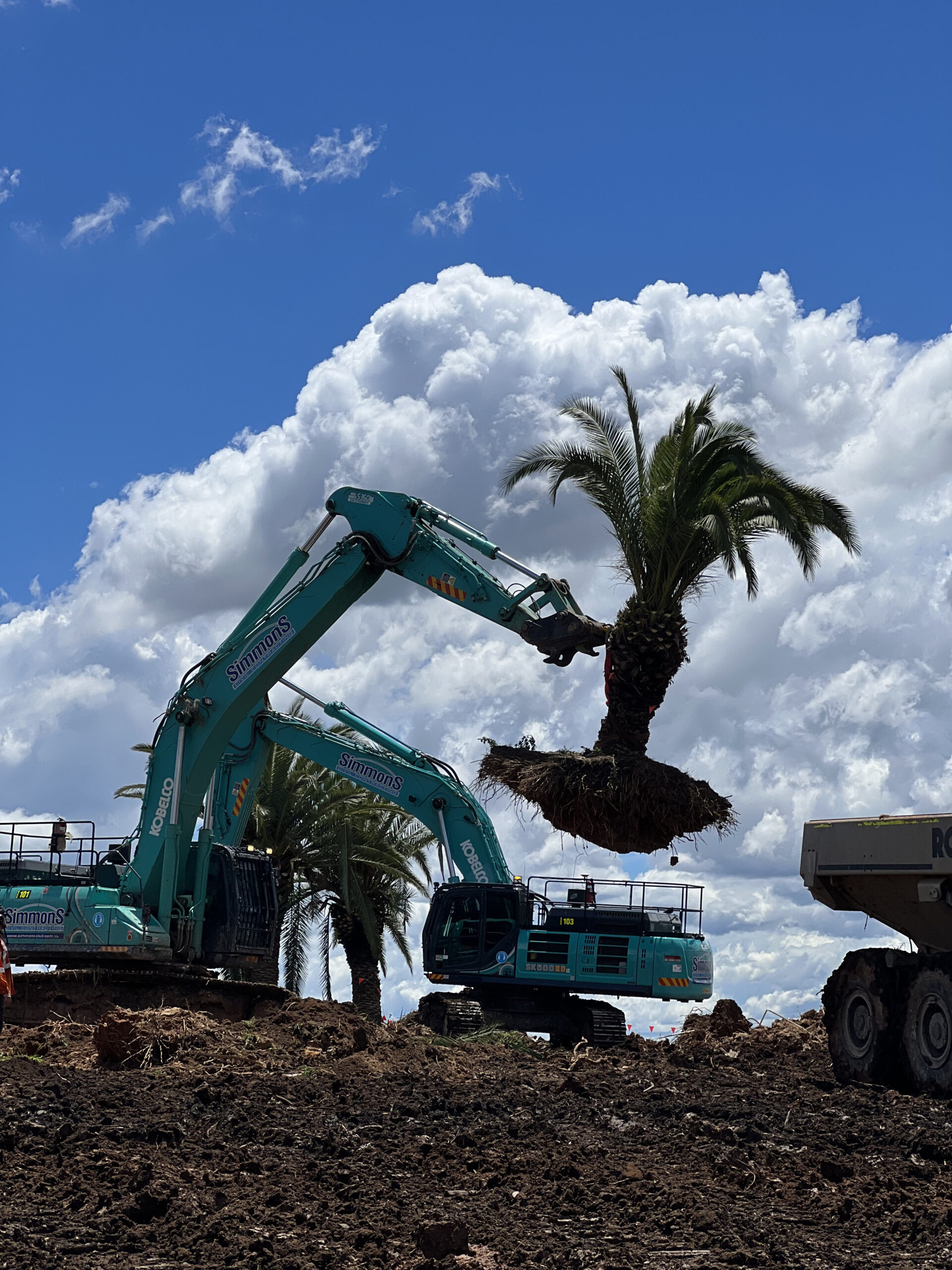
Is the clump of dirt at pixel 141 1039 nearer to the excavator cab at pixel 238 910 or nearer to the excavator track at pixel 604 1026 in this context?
the excavator cab at pixel 238 910

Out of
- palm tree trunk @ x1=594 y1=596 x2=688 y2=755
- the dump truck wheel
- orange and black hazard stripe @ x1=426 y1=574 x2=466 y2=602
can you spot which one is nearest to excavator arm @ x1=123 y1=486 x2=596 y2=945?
orange and black hazard stripe @ x1=426 y1=574 x2=466 y2=602

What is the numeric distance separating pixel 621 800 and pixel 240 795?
8.00 metres

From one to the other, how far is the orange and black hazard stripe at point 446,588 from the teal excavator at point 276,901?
23 millimetres

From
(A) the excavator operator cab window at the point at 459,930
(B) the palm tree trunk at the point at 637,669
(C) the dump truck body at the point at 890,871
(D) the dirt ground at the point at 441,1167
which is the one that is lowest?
(D) the dirt ground at the point at 441,1167

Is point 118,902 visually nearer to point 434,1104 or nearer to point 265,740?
point 265,740

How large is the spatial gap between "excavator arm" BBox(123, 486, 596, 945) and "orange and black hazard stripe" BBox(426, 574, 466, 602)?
1 cm

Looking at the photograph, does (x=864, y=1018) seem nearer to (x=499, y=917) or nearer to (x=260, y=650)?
(x=499, y=917)

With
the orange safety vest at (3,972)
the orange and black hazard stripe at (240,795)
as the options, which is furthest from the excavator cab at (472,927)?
the orange safety vest at (3,972)

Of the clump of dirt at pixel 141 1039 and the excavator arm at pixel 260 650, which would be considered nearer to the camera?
the clump of dirt at pixel 141 1039

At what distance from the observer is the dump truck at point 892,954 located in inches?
636

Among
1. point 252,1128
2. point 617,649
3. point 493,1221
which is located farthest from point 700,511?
point 493,1221

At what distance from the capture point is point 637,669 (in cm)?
2209

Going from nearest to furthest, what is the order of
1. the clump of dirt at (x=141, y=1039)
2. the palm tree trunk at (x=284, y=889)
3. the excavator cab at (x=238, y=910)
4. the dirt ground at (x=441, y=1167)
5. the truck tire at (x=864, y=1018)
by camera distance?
the dirt ground at (x=441, y=1167), the clump of dirt at (x=141, y=1039), the truck tire at (x=864, y=1018), the excavator cab at (x=238, y=910), the palm tree trunk at (x=284, y=889)

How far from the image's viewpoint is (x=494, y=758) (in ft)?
76.3
